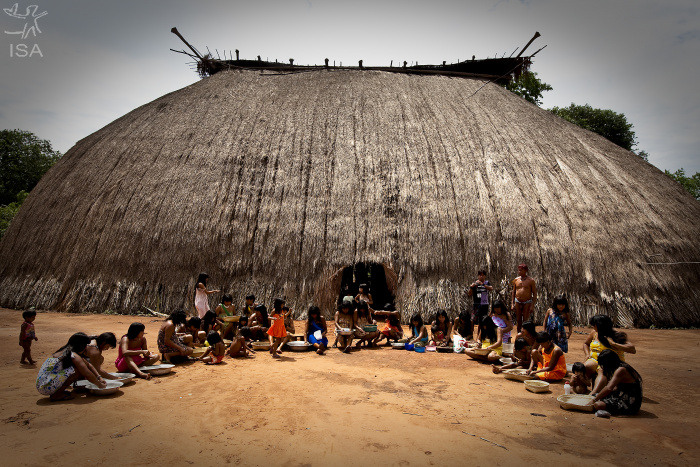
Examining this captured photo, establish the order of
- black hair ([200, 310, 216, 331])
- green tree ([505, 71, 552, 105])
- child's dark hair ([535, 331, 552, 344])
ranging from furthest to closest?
green tree ([505, 71, 552, 105])
black hair ([200, 310, 216, 331])
child's dark hair ([535, 331, 552, 344])

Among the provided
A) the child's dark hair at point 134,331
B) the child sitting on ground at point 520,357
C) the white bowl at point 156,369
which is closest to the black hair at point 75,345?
the child's dark hair at point 134,331

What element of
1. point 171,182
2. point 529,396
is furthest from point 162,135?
point 529,396

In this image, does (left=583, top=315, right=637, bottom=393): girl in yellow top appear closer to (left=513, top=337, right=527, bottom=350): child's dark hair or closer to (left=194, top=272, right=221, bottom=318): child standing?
(left=513, top=337, right=527, bottom=350): child's dark hair

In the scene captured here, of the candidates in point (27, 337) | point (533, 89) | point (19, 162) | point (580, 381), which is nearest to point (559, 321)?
point (580, 381)

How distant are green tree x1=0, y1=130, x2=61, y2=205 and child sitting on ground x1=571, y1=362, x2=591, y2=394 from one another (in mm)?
30387

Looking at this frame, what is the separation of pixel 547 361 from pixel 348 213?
5.80 m

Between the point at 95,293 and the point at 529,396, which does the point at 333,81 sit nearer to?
the point at 95,293

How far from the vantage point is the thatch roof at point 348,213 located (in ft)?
31.5

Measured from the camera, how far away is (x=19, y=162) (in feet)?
83.2

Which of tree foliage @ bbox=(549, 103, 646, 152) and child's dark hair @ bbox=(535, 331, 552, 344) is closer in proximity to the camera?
child's dark hair @ bbox=(535, 331, 552, 344)

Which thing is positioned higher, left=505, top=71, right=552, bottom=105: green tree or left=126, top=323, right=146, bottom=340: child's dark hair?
left=505, top=71, right=552, bottom=105: green tree

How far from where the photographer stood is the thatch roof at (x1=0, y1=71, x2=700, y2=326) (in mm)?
9594

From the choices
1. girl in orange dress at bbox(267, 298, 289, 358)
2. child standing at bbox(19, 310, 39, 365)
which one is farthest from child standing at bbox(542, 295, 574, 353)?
child standing at bbox(19, 310, 39, 365)

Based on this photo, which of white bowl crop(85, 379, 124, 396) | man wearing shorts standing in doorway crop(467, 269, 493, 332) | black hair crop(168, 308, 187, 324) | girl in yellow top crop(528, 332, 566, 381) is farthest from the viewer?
man wearing shorts standing in doorway crop(467, 269, 493, 332)
